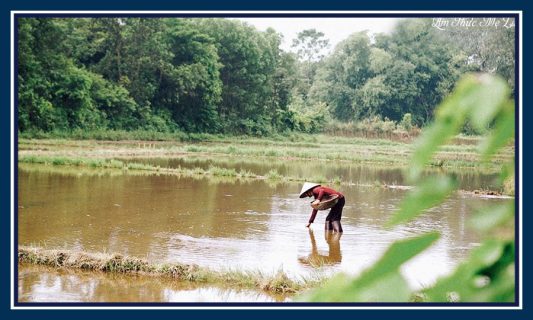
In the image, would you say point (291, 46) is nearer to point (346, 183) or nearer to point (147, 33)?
point (147, 33)

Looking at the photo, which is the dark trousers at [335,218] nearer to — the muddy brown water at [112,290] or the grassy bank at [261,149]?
→ the muddy brown water at [112,290]

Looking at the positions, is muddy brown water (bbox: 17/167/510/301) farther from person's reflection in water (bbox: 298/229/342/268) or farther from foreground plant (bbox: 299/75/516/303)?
foreground plant (bbox: 299/75/516/303)

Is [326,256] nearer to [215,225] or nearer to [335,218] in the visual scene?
[335,218]

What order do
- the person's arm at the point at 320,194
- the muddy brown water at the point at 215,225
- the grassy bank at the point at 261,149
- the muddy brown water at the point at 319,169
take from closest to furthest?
the muddy brown water at the point at 215,225 < the person's arm at the point at 320,194 < the muddy brown water at the point at 319,169 < the grassy bank at the point at 261,149

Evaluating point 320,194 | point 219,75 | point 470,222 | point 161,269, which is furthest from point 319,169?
point 470,222

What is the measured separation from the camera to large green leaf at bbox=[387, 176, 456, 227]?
28 centimetres

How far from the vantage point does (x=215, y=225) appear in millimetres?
7383

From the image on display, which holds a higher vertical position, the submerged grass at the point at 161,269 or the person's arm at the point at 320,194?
the person's arm at the point at 320,194

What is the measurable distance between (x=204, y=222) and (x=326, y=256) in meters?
1.96

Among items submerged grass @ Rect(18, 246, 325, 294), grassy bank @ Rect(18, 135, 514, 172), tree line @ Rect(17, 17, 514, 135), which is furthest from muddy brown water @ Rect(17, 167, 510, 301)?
tree line @ Rect(17, 17, 514, 135)

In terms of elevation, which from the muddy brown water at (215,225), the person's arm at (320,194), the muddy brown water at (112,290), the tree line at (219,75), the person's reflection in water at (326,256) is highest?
the tree line at (219,75)

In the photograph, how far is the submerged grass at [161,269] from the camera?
4.89 meters

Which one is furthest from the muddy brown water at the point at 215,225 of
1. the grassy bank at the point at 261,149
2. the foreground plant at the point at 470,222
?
the foreground plant at the point at 470,222

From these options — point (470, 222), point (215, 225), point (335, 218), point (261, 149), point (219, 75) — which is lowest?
point (215, 225)
